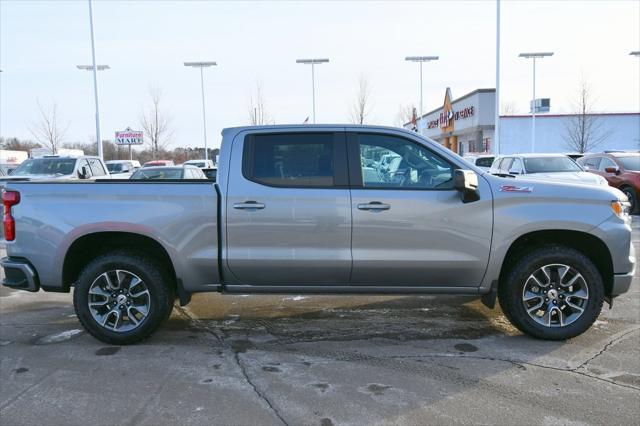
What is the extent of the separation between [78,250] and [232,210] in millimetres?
1547

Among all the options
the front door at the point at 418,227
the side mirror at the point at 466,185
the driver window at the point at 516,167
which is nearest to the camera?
the side mirror at the point at 466,185

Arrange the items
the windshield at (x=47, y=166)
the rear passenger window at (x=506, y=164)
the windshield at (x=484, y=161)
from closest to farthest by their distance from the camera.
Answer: the rear passenger window at (x=506, y=164) → the windshield at (x=47, y=166) → the windshield at (x=484, y=161)

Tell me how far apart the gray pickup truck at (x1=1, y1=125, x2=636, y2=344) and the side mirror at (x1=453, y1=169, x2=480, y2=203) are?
0.02 meters

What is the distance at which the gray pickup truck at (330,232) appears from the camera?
4.54 m

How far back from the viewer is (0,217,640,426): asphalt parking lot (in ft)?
11.4

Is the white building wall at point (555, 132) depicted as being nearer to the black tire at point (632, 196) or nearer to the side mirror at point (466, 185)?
the black tire at point (632, 196)

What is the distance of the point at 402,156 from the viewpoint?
185 inches

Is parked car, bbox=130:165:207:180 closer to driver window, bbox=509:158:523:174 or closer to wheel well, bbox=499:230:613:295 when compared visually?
driver window, bbox=509:158:523:174

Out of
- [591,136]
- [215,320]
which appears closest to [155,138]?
[591,136]

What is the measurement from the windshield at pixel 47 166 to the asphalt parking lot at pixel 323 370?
9.90 m

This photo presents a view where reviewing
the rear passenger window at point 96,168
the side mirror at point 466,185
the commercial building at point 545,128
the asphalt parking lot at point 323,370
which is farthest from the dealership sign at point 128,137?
the side mirror at point 466,185

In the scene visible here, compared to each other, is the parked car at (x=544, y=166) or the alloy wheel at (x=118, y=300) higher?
the parked car at (x=544, y=166)

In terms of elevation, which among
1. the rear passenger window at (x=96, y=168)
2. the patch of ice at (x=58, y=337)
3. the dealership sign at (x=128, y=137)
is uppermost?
the dealership sign at (x=128, y=137)

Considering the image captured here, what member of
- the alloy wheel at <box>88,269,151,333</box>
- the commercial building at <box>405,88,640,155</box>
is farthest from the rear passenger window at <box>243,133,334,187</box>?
the commercial building at <box>405,88,640,155</box>
